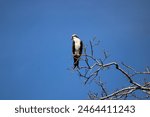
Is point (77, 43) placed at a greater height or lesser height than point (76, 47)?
greater

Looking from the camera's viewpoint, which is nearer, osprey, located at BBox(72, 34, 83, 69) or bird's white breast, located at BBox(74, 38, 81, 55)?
osprey, located at BBox(72, 34, 83, 69)

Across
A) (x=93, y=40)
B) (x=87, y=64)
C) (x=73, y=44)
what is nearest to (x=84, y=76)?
(x=87, y=64)

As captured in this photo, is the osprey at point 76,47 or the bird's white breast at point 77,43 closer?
the osprey at point 76,47

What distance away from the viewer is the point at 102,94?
412cm

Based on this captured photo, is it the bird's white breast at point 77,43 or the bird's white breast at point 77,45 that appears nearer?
the bird's white breast at point 77,45

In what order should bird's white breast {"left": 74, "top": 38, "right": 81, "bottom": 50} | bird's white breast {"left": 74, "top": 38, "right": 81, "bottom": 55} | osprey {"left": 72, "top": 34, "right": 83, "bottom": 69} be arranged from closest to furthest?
1. osprey {"left": 72, "top": 34, "right": 83, "bottom": 69}
2. bird's white breast {"left": 74, "top": 38, "right": 81, "bottom": 55}
3. bird's white breast {"left": 74, "top": 38, "right": 81, "bottom": 50}

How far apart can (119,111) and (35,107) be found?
2.77 feet

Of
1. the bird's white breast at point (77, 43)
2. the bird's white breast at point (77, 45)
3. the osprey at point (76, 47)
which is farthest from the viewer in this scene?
the bird's white breast at point (77, 43)

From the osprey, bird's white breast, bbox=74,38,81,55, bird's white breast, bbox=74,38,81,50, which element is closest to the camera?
the osprey

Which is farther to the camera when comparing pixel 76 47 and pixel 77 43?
pixel 77 43

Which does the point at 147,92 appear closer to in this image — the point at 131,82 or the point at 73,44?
the point at 131,82

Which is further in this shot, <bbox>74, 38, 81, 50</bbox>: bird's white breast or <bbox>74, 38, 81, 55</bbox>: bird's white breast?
<bbox>74, 38, 81, 50</bbox>: bird's white breast

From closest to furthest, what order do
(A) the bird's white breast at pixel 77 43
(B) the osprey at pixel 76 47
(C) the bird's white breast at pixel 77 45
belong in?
(B) the osprey at pixel 76 47 < (C) the bird's white breast at pixel 77 45 < (A) the bird's white breast at pixel 77 43

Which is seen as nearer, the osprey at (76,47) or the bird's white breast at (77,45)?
the osprey at (76,47)
